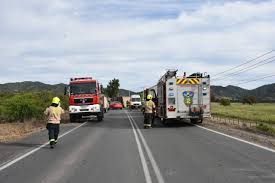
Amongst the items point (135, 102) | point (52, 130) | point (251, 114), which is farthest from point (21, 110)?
point (135, 102)

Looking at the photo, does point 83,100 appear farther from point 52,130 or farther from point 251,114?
point 52,130

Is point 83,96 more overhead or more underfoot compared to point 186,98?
more overhead

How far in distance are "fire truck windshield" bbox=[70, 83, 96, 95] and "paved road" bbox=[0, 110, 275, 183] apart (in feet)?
56.3

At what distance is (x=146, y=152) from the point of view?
1429cm

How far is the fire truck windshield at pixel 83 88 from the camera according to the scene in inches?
1340

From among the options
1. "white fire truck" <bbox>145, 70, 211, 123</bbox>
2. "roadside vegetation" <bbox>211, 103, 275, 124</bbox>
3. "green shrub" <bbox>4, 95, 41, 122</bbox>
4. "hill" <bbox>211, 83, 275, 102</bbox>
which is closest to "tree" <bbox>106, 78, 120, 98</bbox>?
"hill" <bbox>211, 83, 275, 102</bbox>

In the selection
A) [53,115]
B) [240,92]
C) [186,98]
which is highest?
[240,92]

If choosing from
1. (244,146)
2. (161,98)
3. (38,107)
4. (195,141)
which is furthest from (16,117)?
(244,146)

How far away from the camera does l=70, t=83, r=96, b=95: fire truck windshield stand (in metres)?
34.0

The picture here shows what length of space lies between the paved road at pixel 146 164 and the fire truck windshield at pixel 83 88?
17168mm

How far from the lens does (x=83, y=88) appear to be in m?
34.1

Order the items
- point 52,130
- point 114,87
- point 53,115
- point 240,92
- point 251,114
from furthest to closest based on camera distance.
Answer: point 240,92 → point 114,87 → point 251,114 → point 53,115 → point 52,130

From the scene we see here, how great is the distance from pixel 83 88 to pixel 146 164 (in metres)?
22.9

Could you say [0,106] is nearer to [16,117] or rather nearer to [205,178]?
[16,117]
